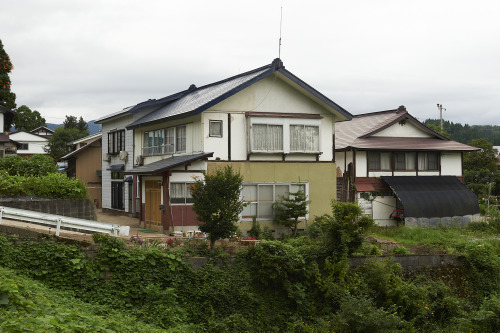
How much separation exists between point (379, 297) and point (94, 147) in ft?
81.8

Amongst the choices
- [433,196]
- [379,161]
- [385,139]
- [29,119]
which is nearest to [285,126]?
[379,161]

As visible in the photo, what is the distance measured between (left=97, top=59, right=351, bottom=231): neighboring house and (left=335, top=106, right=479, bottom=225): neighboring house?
4792 mm

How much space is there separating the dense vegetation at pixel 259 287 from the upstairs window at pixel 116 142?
50.9 feet

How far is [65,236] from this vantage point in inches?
524

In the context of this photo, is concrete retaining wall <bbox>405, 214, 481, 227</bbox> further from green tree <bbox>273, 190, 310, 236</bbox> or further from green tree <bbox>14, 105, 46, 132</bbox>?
green tree <bbox>14, 105, 46, 132</bbox>

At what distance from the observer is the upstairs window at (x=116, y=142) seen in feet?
96.2

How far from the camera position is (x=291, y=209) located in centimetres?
2169

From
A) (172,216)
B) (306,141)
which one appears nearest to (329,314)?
(172,216)

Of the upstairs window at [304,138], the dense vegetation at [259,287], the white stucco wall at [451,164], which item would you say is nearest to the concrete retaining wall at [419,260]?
the dense vegetation at [259,287]

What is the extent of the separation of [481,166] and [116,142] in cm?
3117

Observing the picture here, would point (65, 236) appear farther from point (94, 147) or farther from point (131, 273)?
point (94, 147)

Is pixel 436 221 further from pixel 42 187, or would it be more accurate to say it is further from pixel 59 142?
pixel 59 142

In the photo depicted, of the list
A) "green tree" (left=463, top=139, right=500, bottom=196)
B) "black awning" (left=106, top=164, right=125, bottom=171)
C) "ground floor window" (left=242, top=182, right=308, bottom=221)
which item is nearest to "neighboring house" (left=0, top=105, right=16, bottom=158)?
"black awning" (left=106, top=164, right=125, bottom=171)

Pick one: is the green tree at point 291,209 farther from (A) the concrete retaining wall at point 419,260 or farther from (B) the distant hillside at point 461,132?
(B) the distant hillside at point 461,132
